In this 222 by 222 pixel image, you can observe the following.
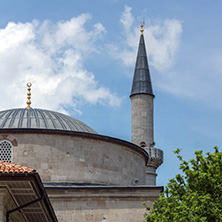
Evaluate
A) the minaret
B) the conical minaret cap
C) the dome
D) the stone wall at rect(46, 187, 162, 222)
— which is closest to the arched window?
the dome

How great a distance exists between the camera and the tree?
14.1 m

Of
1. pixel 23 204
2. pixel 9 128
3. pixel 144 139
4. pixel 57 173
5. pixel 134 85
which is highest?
pixel 134 85

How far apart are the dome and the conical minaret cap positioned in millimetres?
11534

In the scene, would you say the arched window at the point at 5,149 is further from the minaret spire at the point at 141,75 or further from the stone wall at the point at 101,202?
the minaret spire at the point at 141,75

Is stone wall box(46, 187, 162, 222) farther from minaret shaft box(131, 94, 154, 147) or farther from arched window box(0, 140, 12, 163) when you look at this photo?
minaret shaft box(131, 94, 154, 147)

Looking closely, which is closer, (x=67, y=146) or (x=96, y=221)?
(x=96, y=221)

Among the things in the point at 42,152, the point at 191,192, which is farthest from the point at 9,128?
the point at 191,192

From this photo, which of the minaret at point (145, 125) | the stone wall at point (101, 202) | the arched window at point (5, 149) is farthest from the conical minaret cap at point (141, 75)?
the stone wall at point (101, 202)

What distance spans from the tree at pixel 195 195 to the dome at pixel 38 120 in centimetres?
520

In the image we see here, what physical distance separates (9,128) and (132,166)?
4108mm

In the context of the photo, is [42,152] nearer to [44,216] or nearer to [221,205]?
[221,205]

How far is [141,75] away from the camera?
3400 cm

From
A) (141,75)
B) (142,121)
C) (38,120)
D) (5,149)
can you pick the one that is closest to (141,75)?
(141,75)

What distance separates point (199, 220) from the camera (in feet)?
45.3
